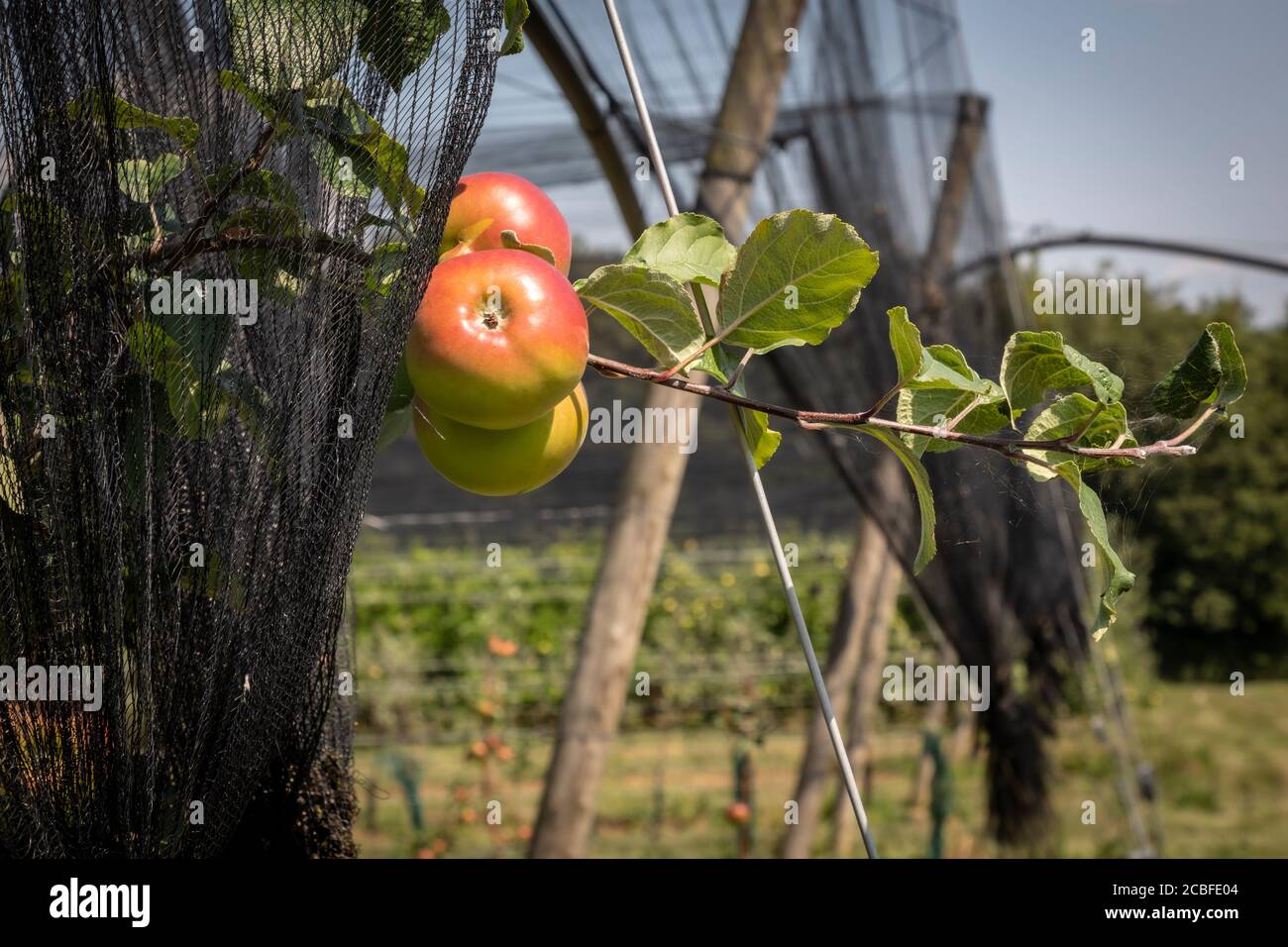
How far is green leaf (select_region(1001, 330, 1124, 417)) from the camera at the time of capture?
583 mm

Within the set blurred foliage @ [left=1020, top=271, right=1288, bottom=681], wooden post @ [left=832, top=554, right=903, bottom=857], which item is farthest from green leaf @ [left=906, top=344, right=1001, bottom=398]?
blurred foliage @ [left=1020, top=271, right=1288, bottom=681]

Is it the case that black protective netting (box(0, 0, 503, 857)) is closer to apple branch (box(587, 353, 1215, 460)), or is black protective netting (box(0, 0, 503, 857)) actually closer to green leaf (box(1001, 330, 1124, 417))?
apple branch (box(587, 353, 1215, 460))

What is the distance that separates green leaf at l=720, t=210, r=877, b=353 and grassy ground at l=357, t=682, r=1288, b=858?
Answer: 355 centimetres

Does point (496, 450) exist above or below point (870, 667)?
above

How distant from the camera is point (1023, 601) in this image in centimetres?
351

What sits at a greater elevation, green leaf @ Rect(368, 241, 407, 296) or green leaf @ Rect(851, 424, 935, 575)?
green leaf @ Rect(368, 241, 407, 296)

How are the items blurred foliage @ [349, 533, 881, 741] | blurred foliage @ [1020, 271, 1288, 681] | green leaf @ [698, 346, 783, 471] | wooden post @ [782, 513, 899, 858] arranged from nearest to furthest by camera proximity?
green leaf @ [698, 346, 783, 471] < wooden post @ [782, 513, 899, 858] < blurred foliage @ [349, 533, 881, 741] < blurred foliage @ [1020, 271, 1288, 681]

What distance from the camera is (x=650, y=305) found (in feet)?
1.96

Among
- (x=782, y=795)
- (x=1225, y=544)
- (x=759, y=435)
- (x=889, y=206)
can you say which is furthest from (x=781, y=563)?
(x=1225, y=544)

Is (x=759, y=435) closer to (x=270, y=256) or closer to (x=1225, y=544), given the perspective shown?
(x=270, y=256)

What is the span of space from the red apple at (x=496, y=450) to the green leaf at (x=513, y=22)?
0.18m

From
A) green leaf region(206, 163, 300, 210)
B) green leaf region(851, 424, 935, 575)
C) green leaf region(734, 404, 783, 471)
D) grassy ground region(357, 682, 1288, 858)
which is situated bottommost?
grassy ground region(357, 682, 1288, 858)

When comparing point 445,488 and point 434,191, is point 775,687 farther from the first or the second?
point 434,191

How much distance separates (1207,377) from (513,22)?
15.6 inches
